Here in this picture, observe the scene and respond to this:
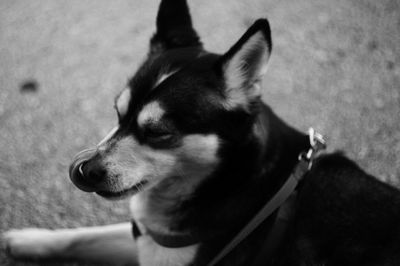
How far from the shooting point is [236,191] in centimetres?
211

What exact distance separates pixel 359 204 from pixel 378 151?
5.21 ft

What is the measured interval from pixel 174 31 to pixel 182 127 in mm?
780

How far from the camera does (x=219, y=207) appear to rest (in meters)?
2.14

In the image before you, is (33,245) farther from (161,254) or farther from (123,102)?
(123,102)

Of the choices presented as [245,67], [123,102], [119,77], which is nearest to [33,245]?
[123,102]

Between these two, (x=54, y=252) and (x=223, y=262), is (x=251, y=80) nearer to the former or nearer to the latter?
(x=223, y=262)

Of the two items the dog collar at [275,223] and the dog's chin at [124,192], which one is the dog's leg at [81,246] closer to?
the dog collar at [275,223]

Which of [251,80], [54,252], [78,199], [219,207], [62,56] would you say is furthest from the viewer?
[62,56]

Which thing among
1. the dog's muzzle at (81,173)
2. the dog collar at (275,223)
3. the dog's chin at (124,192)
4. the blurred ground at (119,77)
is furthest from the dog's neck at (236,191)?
the blurred ground at (119,77)

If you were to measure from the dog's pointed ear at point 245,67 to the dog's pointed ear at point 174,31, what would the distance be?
52 cm

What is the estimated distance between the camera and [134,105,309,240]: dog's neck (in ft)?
6.77

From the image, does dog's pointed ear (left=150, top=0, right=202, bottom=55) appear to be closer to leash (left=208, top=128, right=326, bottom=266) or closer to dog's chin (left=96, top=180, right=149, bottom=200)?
dog's chin (left=96, top=180, right=149, bottom=200)

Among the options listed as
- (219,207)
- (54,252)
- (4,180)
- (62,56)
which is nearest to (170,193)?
(219,207)

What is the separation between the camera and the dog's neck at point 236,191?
6.77ft
